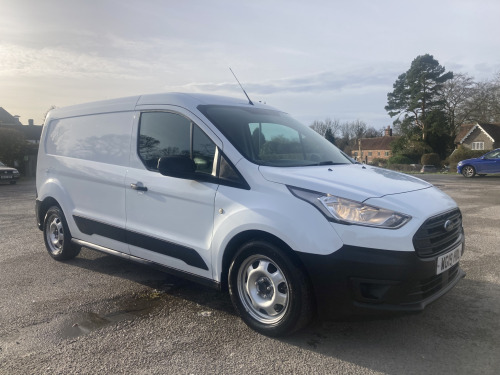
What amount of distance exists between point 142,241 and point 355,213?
2242 mm

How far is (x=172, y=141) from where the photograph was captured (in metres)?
4.19

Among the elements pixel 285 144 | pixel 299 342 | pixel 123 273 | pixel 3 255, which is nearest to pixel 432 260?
pixel 299 342

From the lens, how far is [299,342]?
3350 mm

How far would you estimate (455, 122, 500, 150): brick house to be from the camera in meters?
52.0

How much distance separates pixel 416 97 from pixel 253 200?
48445 mm

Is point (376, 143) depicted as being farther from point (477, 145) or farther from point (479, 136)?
point (479, 136)

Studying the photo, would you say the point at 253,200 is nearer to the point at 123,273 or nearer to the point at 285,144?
the point at 285,144

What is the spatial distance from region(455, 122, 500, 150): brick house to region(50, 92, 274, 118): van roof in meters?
52.5

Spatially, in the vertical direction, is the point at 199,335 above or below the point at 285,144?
below

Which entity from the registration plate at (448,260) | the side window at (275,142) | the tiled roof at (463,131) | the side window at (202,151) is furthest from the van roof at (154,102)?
the tiled roof at (463,131)

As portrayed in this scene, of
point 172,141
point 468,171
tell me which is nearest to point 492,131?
point 468,171

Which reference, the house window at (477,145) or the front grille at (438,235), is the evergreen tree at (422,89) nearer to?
the house window at (477,145)

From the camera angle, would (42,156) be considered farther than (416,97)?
No

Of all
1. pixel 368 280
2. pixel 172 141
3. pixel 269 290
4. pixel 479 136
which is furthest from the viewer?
pixel 479 136
